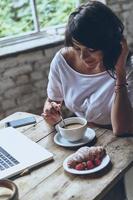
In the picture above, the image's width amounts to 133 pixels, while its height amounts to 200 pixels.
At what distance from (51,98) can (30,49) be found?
1175mm

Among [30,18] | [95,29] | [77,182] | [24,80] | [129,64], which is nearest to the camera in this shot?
[77,182]

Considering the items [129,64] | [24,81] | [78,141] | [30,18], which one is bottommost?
[24,81]

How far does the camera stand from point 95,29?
1428 millimetres

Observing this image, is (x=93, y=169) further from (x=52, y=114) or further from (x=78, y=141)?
(x=52, y=114)

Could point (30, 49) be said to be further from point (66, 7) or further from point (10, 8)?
point (66, 7)

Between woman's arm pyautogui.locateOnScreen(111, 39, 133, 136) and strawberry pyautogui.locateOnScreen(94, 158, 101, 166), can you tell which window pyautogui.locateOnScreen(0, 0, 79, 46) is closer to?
woman's arm pyautogui.locateOnScreen(111, 39, 133, 136)

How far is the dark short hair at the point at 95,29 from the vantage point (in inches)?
56.0

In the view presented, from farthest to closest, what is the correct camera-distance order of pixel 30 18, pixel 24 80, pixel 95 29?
pixel 30 18, pixel 24 80, pixel 95 29

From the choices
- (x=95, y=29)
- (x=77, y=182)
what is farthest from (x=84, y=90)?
(x=77, y=182)

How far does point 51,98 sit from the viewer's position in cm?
179

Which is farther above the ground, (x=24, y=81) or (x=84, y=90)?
(x=84, y=90)

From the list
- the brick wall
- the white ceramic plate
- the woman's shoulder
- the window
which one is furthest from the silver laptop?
the window

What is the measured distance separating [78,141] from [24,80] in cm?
171

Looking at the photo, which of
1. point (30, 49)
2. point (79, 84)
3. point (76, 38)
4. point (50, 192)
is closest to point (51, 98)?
point (79, 84)
